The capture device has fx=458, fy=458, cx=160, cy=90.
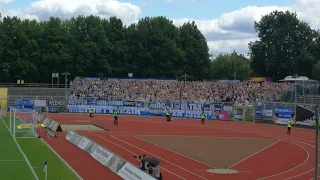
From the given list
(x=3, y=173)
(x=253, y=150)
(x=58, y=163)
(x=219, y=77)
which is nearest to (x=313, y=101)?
(x=253, y=150)

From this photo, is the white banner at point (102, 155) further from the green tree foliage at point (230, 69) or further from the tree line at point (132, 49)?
the green tree foliage at point (230, 69)

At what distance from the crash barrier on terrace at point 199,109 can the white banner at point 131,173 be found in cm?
3048

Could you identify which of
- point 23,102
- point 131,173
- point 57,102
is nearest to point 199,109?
point 57,102

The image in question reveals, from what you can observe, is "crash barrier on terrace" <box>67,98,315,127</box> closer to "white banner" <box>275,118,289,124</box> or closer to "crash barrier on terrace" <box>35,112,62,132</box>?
"white banner" <box>275,118,289,124</box>

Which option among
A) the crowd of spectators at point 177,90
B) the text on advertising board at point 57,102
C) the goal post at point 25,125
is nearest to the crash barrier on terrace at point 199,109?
the text on advertising board at point 57,102

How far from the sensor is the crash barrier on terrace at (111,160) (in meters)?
16.3

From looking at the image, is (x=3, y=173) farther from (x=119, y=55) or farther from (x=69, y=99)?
(x=119, y=55)

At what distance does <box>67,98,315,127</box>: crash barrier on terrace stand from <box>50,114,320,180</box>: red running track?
2.96 metres

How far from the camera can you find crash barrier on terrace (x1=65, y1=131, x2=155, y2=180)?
642 inches

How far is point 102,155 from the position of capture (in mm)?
23438

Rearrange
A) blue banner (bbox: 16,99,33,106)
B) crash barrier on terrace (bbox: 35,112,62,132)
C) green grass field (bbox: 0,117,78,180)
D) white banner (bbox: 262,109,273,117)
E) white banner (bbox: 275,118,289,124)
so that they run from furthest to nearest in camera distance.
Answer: blue banner (bbox: 16,99,33,106)
white banner (bbox: 262,109,273,117)
white banner (bbox: 275,118,289,124)
crash barrier on terrace (bbox: 35,112,62,132)
green grass field (bbox: 0,117,78,180)

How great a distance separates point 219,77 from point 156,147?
104653 mm

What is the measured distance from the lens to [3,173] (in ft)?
66.7

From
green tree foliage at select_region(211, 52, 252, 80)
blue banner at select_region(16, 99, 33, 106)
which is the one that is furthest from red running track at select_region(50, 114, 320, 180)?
green tree foliage at select_region(211, 52, 252, 80)
